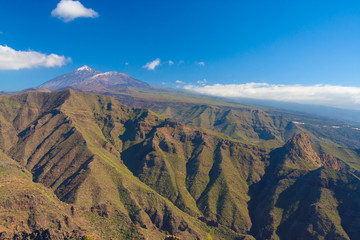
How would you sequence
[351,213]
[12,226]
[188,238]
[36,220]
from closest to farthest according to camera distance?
[12,226], [36,220], [188,238], [351,213]

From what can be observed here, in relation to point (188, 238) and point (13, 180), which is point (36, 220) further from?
point (188, 238)

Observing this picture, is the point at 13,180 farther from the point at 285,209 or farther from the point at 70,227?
the point at 285,209

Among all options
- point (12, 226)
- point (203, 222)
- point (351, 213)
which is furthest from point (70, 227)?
point (351, 213)

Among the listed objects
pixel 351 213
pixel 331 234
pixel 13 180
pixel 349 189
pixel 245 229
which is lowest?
pixel 245 229

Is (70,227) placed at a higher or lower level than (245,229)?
higher

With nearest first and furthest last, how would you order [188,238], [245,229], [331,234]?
[188,238] → [331,234] → [245,229]

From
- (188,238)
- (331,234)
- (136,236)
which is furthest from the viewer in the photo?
(331,234)

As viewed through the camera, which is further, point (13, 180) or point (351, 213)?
point (351, 213)

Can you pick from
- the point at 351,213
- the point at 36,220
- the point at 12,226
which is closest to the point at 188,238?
the point at 36,220

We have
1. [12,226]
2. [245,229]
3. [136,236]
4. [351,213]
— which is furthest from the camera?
[245,229]
